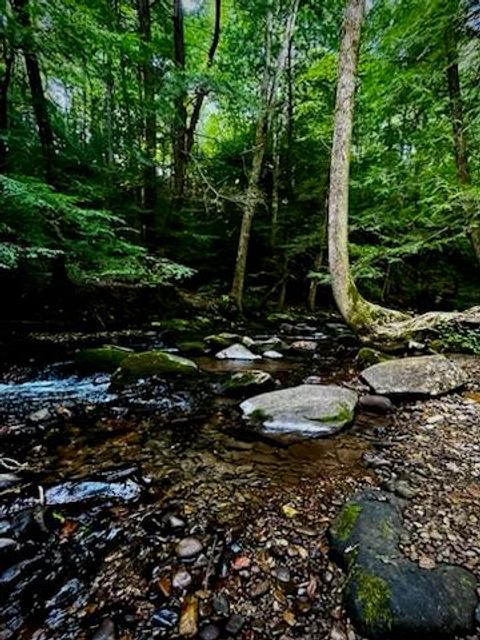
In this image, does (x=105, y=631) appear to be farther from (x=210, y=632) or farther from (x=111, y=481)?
(x=111, y=481)

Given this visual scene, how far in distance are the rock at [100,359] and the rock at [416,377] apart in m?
3.62

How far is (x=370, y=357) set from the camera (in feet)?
19.8

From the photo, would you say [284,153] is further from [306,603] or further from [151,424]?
[306,603]

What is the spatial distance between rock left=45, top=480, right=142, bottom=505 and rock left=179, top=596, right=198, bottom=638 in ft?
3.00

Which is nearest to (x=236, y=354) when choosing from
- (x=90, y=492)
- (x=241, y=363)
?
(x=241, y=363)

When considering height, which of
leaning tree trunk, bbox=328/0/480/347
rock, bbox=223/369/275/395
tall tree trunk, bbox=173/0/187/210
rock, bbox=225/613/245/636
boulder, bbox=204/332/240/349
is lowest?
rock, bbox=225/613/245/636

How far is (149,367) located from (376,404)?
3.04 metres

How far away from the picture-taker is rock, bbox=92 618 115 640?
60.7 inches

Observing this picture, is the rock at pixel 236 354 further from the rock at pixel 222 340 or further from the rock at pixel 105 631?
the rock at pixel 105 631

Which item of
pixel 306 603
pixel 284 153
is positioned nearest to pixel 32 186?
pixel 306 603

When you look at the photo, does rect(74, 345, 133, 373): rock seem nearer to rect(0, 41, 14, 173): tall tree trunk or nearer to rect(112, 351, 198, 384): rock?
rect(112, 351, 198, 384): rock

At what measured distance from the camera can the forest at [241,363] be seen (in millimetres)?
1780

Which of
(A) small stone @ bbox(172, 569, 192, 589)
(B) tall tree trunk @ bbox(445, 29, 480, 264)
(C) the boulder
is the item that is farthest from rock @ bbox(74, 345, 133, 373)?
(B) tall tree trunk @ bbox(445, 29, 480, 264)

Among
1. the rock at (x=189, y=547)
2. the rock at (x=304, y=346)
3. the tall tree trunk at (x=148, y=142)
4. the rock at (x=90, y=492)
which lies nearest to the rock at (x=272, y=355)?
the rock at (x=304, y=346)
